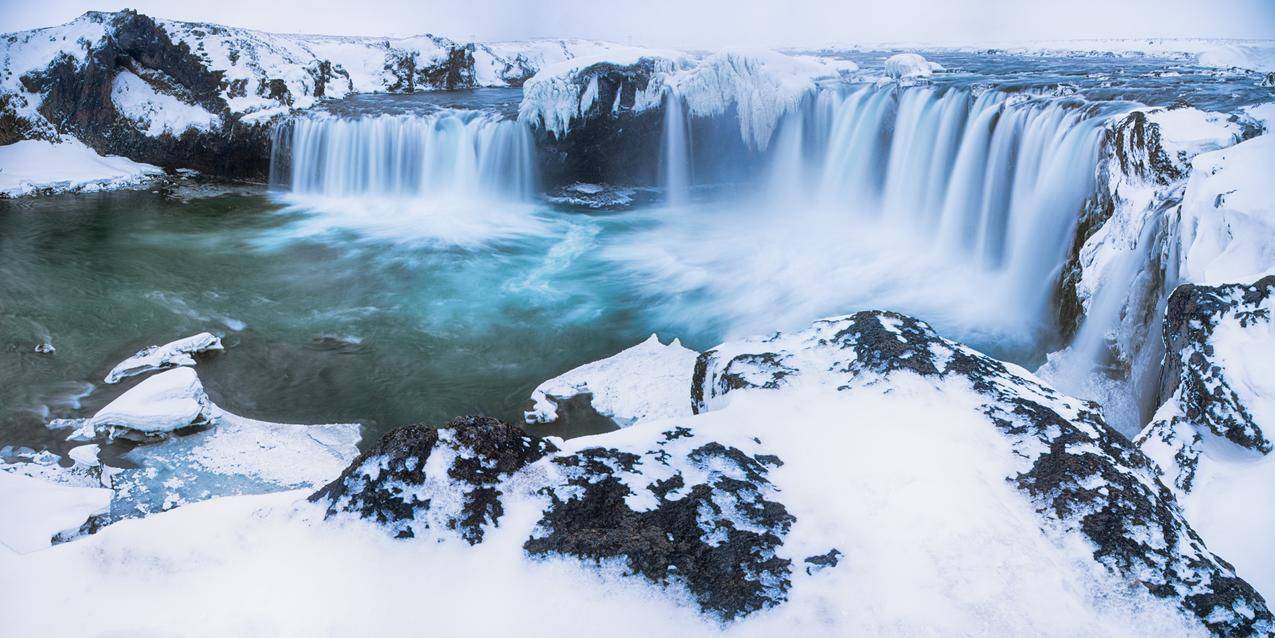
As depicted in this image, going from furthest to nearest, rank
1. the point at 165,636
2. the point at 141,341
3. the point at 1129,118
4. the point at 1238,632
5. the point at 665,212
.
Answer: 1. the point at 665,212
2. the point at 141,341
3. the point at 1129,118
4. the point at 1238,632
5. the point at 165,636

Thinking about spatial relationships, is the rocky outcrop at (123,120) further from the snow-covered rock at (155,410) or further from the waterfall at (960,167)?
the waterfall at (960,167)

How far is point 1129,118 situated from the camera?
6875mm

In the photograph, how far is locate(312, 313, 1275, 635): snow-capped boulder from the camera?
82.4 inches

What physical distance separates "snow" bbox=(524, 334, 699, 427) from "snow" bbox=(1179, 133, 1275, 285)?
3564mm

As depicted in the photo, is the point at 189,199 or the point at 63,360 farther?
the point at 189,199

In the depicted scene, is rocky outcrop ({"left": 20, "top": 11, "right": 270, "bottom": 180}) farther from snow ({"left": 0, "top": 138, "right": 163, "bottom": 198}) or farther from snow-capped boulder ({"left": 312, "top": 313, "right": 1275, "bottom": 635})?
snow-capped boulder ({"left": 312, "top": 313, "right": 1275, "bottom": 635})

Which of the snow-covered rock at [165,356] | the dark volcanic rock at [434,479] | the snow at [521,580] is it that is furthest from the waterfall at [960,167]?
the snow-covered rock at [165,356]

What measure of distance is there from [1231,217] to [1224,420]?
1.68 meters

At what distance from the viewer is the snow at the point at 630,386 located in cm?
630

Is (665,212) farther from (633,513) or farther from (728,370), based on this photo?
(633,513)

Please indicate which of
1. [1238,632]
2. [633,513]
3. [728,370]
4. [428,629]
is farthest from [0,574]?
[1238,632]

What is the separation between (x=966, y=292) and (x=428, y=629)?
866cm

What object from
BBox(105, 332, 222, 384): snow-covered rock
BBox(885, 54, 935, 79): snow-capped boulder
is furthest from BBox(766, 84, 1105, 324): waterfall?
BBox(105, 332, 222, 384): snow-covered rock

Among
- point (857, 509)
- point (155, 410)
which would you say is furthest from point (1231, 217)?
point (155, 410)
